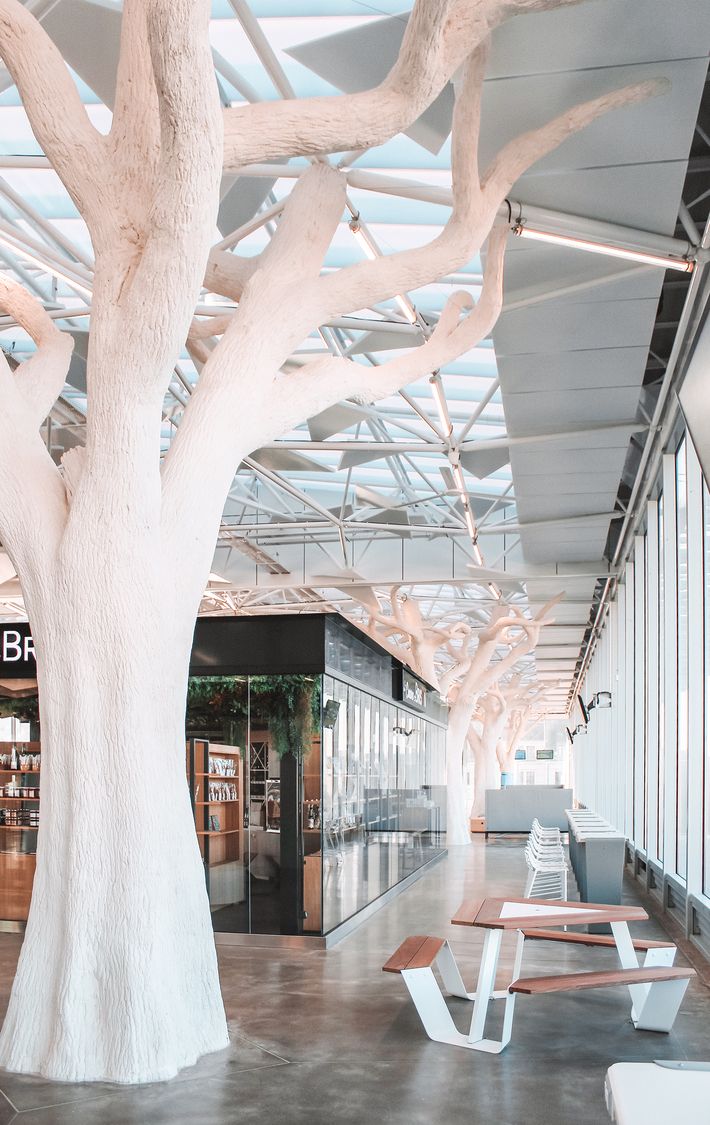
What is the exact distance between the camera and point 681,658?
476 inches

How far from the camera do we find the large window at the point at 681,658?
1180 centimetres

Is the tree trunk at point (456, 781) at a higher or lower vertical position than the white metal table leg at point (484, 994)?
lower

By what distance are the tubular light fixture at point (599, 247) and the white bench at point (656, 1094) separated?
5.94 m

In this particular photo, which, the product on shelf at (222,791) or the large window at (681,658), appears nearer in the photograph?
the product on shelf at (222,791)

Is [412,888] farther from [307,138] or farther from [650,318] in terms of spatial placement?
[307,138]

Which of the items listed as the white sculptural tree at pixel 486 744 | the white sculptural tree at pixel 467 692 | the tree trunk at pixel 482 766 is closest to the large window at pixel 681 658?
the white sculptural tree at pixel 467 692

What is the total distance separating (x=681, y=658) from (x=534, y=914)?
544 cm

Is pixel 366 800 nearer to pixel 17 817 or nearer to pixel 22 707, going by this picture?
pixel 17 817

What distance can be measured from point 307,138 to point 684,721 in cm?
818

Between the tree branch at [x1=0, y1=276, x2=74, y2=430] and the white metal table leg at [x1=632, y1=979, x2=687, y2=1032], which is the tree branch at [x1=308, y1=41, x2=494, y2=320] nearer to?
the tree branch at [x1=0, y1=276, x2=74, y2=430]

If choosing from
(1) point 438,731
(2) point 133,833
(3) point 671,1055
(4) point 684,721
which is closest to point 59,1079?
(2) point 133,833

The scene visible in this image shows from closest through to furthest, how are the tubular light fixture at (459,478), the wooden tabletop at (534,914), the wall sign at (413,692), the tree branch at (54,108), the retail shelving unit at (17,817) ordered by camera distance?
the tree branch at (54,108), the wooden tabletop at (534,914), the retail shelving unit at (17,817), the tubular light fixture at (459,478), the wall sign at (413,692)

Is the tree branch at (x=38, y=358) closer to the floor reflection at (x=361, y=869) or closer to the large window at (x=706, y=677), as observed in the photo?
the large window at (x=706, y=677)

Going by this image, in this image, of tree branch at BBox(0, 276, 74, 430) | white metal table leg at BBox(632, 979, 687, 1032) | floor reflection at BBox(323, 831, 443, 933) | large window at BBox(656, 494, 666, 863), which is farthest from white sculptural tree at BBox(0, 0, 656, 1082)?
large window at BBox(656, 494, 666, 863)
